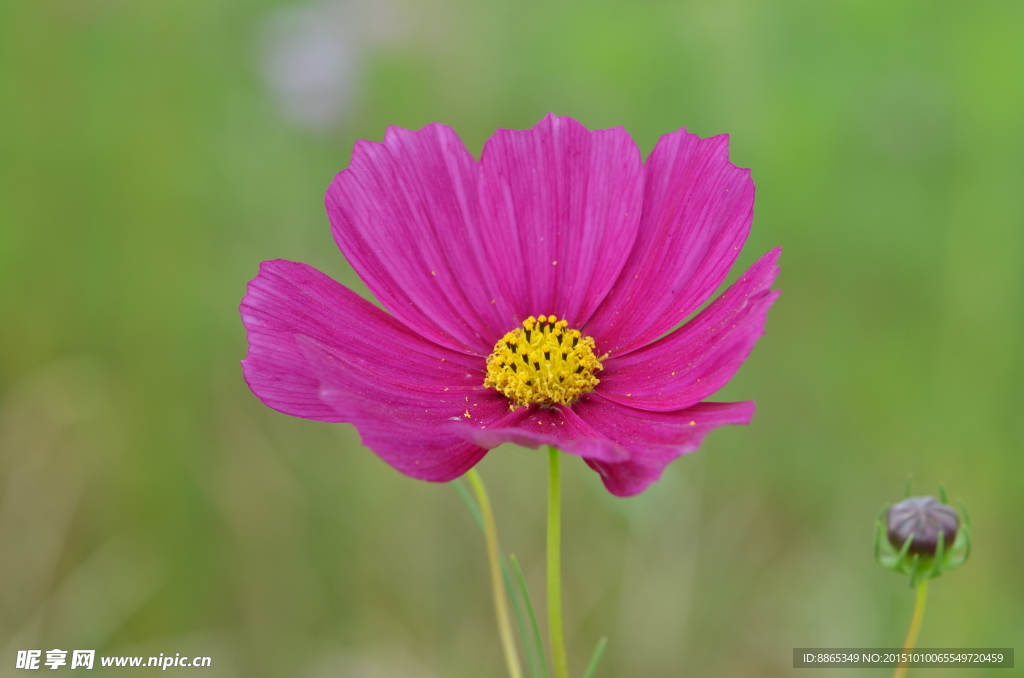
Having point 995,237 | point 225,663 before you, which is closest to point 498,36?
point 995,237

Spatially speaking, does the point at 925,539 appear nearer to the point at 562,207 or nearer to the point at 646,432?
the point at 646,432

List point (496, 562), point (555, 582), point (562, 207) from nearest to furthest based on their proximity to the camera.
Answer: point (555, 582)
point (496, 562)
point (562, 207)

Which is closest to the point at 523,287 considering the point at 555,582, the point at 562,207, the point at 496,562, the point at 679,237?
the point at 562,207

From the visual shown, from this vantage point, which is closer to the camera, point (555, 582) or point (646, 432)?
point (555, 582)

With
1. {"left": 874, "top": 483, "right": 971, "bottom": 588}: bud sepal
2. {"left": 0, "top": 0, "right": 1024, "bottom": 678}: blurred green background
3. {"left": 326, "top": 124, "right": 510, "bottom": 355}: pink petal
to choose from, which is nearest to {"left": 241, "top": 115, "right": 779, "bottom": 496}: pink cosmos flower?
{"left": 326, "top": 124, "right": 510, "bottom": 355}: pink petal

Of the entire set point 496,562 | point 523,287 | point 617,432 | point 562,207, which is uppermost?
point 562,207

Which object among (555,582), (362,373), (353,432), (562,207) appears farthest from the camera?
(353,432)

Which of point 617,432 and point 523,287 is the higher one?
point 523,287
